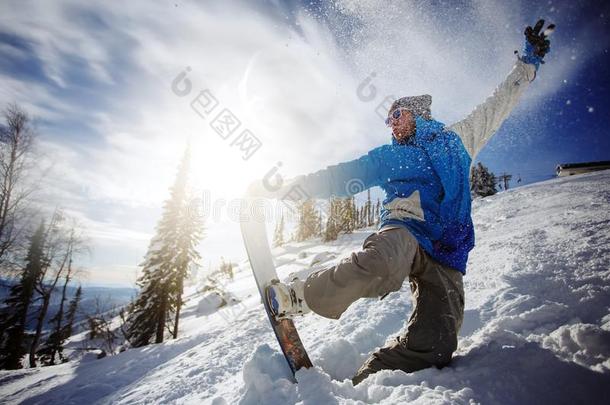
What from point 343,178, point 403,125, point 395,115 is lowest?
point 343,178

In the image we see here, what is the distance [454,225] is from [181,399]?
244cm

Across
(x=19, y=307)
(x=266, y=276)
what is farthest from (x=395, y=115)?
(x=19, y=307)

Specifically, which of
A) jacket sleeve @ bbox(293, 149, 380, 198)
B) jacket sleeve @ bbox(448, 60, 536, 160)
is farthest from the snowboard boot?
jacket sleeve @ bbox(448, 60, 536, 160)

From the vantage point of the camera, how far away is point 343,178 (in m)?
2.17

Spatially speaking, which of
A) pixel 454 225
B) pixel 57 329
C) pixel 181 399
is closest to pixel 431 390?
pixel 454 225

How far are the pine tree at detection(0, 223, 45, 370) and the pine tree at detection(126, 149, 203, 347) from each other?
6.20 meters

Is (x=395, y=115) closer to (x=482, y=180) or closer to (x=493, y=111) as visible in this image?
(x=493, y=111)

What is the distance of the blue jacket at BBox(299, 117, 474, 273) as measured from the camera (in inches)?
76.4

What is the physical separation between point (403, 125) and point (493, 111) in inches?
36.2

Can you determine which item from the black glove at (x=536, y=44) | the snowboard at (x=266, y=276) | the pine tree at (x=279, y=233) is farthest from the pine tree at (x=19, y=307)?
the pine tree at (x=279, y=233)

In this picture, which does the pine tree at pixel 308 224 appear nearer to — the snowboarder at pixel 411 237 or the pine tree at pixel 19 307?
the pine tree at pixel 19 307

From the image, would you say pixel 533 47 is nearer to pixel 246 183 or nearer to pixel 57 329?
pixel 246 183

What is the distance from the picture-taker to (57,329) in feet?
59.4

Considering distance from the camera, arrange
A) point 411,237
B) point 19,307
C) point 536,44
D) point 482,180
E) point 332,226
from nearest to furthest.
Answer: point 411,237 < point 536,44 < point 19,307 < point 332,226 < point 482,180
